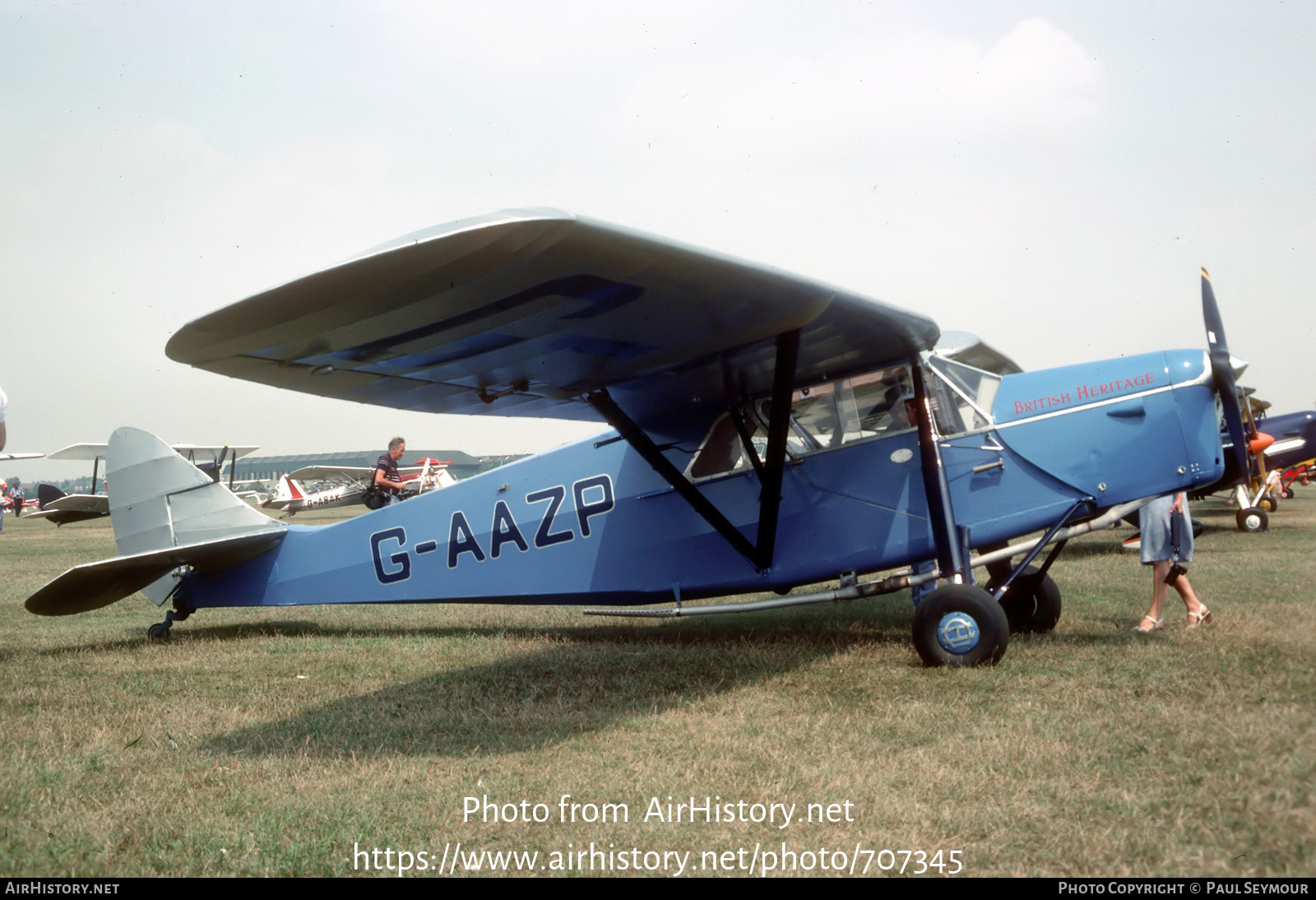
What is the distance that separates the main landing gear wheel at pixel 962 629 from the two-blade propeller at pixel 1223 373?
1.82 meters

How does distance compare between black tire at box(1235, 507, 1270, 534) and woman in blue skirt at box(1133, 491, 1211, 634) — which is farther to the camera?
black tire at box(1235, 507, 1270, 534)

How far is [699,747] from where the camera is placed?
3.75m

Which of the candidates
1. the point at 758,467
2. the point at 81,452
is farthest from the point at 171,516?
the point at 81,452

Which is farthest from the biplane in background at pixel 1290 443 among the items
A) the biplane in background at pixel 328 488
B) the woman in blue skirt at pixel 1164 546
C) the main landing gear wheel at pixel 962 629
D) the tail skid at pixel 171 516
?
the biplane in background at pixel 328 488

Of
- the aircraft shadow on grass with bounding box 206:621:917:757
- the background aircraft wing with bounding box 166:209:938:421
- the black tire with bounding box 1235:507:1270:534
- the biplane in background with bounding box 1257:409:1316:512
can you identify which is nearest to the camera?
the background aircraft wing with bounding box 166:209:938:421

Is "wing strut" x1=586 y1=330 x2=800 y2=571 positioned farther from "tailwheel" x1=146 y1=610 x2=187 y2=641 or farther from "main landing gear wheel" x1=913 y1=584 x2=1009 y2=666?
"tailwheel" x1=146 y1=610 x2=187 y2=641

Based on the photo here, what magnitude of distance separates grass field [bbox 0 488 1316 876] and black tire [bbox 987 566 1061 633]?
0.28m

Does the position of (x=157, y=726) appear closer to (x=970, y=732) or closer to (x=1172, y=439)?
(x=970, y=732)

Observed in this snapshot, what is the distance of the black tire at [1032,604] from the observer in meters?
6.15

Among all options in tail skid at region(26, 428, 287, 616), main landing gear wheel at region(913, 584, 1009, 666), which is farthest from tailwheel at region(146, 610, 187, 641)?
main landing gear wheel at region(913, 584, 1009, 666)

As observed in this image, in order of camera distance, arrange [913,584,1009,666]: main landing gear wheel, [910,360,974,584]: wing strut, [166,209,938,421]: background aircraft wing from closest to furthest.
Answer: [166,209,938,421]: background aircraft wing, [913,584,1009,666]: main landing gear wheel, [910,360,974,584]: wing strut

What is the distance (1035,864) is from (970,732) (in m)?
1.38

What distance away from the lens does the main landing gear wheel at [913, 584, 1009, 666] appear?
4.88 metres

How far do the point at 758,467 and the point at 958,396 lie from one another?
1403mm
